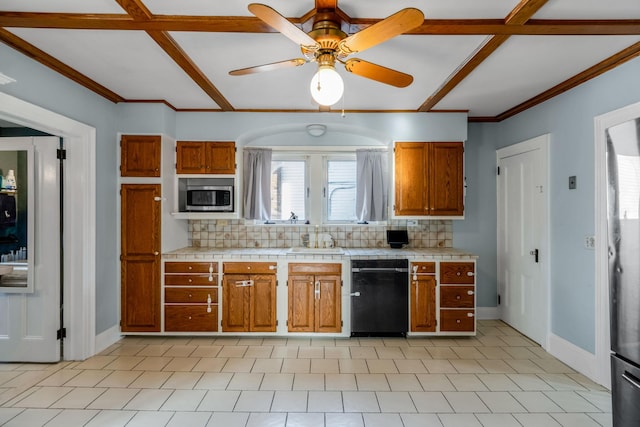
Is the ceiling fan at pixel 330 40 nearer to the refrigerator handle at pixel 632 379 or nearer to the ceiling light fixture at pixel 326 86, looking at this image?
the ceiling light fixture at pixel 326 86

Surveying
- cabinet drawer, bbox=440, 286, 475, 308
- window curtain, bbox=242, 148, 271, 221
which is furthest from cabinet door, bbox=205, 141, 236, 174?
cabinet drawer, bbox=440, 286, 475, 308

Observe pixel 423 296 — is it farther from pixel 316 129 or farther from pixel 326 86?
pixel 326 86

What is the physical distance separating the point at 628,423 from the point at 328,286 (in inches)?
99.0

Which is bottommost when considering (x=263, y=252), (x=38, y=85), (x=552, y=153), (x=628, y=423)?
(x=628, y=423)

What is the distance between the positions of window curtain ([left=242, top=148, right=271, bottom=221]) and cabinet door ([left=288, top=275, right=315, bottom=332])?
1041mm

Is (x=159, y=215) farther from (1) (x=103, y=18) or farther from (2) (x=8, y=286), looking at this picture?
(1) (x=103, y=18)

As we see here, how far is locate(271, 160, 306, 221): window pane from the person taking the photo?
450cm

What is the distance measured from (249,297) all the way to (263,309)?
0.20 meters

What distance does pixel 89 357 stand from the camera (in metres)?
3.25

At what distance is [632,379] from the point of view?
5.17 feet

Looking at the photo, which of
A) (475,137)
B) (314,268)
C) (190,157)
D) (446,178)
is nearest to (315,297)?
(314,268)

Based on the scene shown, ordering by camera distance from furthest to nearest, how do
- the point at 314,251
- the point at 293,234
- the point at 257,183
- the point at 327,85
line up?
the point at 293,234 < the point at 257,183 < the point at 314,251 < the point at 327,85

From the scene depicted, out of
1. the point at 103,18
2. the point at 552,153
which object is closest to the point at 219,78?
the point at 103,18

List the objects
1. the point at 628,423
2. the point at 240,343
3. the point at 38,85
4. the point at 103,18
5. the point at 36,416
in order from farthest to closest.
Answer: the point at 240,343
the point at 38,85
the point at 36,416
the point at 103,18
the point at 628,423
